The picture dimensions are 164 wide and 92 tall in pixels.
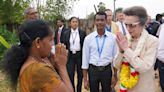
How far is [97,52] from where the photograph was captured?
5.82m

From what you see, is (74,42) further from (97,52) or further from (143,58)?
(143,58)

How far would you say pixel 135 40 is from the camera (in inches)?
159

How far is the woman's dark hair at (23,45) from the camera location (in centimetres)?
276

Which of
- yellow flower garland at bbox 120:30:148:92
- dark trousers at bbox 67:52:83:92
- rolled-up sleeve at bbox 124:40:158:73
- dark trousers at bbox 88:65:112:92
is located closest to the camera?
rolled-up sleeve at bbox 124:40:158:73

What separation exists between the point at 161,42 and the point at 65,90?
3210 mm

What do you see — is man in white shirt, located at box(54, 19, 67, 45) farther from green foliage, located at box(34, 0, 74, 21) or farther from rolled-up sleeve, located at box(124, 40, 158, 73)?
green foliage, located at box(34, 0, 74, 21)

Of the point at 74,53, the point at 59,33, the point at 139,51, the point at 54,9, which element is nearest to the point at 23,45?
the point at 139,51

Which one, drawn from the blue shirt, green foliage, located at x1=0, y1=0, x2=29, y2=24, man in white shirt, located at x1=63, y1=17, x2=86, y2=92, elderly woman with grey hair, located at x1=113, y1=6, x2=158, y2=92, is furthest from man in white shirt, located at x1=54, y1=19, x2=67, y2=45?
green foliage, located at x1=0, y1=0, x2=29, y2=24

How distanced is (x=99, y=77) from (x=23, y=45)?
308cm

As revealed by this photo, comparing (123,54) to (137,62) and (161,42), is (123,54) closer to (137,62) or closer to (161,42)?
(137,62)

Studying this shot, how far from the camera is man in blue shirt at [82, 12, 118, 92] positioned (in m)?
5.75

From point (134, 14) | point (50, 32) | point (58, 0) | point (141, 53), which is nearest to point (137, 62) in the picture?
point (141, 53)

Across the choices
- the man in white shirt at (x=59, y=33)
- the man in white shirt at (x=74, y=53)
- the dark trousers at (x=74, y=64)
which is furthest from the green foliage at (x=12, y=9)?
the dark trousers at (x=74, y=64)

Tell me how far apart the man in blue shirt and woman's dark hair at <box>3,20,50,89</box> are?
3015 mm
